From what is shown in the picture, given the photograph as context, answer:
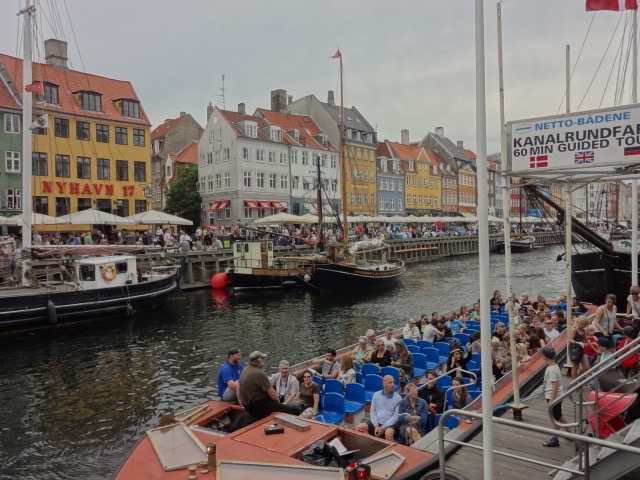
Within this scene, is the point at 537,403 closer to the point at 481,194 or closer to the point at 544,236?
the point at 481,194

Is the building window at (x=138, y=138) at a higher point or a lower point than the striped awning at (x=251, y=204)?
higher

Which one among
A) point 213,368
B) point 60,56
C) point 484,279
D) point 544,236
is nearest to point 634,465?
point 484,279

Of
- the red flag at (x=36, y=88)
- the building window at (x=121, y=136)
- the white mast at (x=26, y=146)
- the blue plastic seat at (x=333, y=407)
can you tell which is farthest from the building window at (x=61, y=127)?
the blue plastic seat at (x=333, y=407)

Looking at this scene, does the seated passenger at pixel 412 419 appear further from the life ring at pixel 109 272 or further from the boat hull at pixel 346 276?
the boat hull at pixel 346 276

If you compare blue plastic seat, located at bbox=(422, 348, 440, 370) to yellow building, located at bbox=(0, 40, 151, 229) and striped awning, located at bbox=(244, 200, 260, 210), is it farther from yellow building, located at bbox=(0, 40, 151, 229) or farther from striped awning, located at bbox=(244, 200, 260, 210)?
striped awning, located at bbox=(244, 200, 260, 210)

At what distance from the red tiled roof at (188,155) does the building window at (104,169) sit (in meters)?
23.0

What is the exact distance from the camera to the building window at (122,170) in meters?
48.6

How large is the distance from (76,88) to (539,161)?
4931 centimetres

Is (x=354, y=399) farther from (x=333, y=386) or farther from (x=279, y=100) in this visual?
(x=279, y=100)

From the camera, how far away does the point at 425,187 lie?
93.4 meters

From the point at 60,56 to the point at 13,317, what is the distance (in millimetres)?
34392

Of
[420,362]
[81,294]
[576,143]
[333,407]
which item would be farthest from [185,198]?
[576,143]

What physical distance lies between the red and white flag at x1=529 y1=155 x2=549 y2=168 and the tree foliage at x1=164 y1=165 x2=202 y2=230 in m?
59.8

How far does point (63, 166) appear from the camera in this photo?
4466 cm
